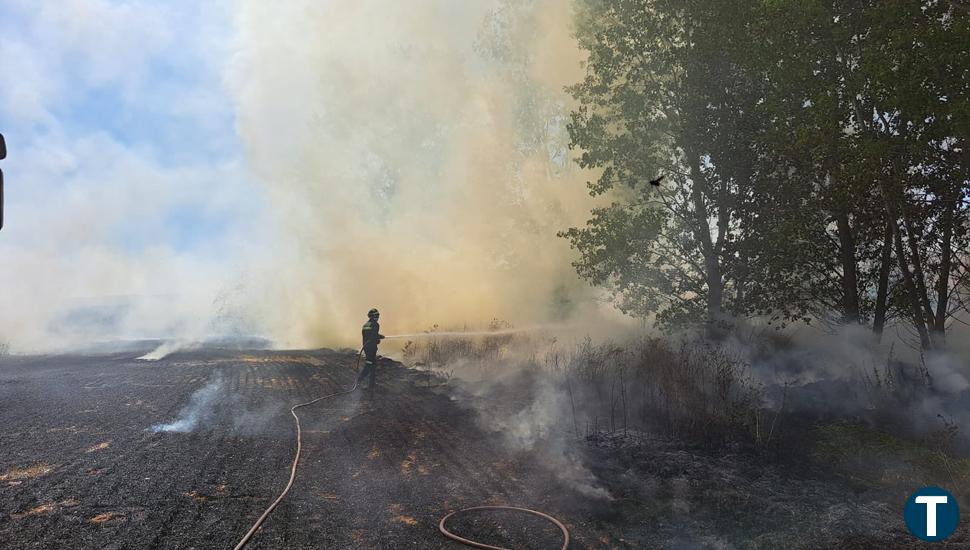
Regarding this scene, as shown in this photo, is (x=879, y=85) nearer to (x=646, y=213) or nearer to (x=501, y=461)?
(x=646, y=213)

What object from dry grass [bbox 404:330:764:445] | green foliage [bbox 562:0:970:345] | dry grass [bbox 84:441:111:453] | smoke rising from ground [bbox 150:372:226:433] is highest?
green foliage [bbox 562:0:970:345]

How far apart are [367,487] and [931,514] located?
19.8 feet

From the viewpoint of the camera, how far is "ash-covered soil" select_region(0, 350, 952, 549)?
516 centimetres

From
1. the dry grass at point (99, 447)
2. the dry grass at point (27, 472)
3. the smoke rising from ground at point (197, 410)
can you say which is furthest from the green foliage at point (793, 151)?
the dry grass at point (27, 472)

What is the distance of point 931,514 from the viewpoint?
17.8 ft

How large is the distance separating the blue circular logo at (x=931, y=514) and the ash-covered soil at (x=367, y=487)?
0.52ft

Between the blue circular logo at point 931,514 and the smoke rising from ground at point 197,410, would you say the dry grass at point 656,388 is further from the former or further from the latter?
the smoke rising from ground at point 197,410

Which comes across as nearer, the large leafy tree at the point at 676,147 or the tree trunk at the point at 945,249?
the tree trunk at the point at 945,249

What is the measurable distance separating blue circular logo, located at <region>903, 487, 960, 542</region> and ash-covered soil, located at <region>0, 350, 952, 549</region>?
0.52 ft

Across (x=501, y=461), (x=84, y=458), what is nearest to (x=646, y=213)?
(x=501, y=461)

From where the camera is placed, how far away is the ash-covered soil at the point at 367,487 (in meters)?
5.16

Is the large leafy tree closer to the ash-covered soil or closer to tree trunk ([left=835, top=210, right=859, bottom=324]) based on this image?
tree trunk ([left=835, top=210, right=859, bottom=324])

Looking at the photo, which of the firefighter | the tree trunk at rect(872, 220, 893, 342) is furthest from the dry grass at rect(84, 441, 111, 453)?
the tree trunk at rect(872, 220, 893, 342)

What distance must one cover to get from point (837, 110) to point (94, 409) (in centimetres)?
1486
